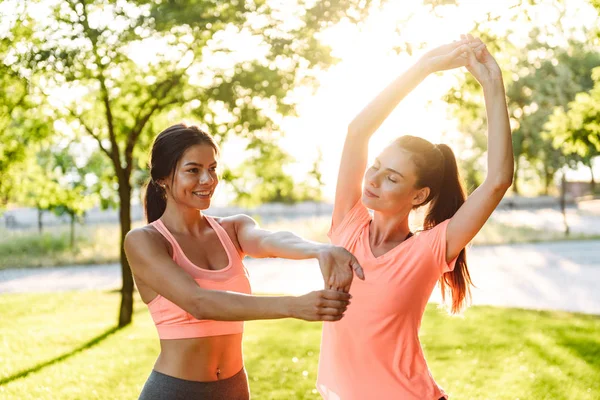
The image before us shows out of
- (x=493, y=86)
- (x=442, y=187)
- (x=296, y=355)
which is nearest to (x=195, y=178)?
(x=442, y=187)

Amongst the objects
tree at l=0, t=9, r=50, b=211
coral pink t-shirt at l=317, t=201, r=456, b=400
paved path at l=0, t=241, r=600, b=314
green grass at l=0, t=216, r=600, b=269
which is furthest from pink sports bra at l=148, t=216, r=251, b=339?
green grass at l=0, t=216, r=600, b=269

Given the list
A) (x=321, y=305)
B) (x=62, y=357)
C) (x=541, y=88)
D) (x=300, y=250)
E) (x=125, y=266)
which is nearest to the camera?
(x=321, y=305)

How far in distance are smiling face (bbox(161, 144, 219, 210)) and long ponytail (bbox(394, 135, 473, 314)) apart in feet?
2.29

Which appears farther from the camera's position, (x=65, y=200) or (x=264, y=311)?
(x=65, y=200)

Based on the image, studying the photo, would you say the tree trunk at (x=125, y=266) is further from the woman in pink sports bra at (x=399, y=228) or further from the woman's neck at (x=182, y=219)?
the woman in pink sports bra at (x=399, y=228)

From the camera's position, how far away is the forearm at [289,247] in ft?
6.67

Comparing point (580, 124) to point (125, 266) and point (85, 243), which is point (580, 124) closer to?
point (125, 266)

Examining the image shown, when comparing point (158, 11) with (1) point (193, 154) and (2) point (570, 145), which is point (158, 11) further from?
(1) point (193, 154)

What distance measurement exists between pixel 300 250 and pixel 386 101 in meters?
0.69

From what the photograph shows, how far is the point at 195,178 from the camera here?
2373 millimetres

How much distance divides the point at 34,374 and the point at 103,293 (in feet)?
23.3

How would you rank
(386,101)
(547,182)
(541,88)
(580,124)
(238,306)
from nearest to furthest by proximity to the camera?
1. (238,306)
2. (386,101)
3. (580,124)
4. (541,88)
5. (547,182)

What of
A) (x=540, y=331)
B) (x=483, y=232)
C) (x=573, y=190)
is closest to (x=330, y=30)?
(x=540, y=331)

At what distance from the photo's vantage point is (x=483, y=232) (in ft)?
88.6
